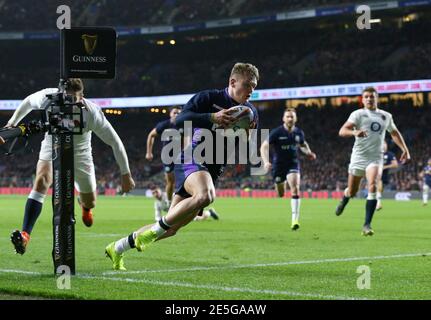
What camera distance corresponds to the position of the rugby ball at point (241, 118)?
24.3ft

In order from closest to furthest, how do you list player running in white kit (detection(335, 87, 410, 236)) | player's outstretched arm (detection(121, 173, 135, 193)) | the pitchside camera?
the pitchside camera
player's outstretched arm (detection(121, 173, 135, 193))
player running in white kit (detection(335, 87, 410, 236))

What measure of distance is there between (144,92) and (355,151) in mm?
43303

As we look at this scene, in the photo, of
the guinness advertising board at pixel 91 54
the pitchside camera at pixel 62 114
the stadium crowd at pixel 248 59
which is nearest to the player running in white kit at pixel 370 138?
the guinness advertising board at pixel 91 54

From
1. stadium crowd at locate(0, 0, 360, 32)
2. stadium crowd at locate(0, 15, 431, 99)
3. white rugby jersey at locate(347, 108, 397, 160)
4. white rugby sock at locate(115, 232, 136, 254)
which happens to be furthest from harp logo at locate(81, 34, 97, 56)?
stadium crowd at locate(0, 0, 360, 32)

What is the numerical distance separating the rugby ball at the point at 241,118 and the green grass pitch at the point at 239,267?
1.46m

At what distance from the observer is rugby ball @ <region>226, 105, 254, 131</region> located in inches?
291

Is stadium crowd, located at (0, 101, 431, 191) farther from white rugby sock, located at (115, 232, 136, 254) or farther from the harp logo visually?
the harp logo

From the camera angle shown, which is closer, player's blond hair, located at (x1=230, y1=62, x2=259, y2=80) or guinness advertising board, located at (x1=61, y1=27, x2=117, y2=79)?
guinness advertising board, located at (x1=61, y1=27, x2=117, y2=79)

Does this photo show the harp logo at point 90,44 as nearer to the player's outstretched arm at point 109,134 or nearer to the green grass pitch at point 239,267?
the player's outstretched arm at point 109,134

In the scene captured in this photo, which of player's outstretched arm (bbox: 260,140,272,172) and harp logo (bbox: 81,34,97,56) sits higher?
harp logo (bbox: 81,34,97,56)

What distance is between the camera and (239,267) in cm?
836

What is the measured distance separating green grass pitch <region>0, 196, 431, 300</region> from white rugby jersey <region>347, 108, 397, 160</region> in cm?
145

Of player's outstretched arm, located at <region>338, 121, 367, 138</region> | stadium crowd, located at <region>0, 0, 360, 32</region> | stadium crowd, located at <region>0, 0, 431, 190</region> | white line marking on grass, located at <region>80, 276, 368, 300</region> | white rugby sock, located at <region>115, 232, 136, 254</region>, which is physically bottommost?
white line marking on grass, located at <region>80, 276, 368, 300</region>

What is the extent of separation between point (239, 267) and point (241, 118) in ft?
5.85
